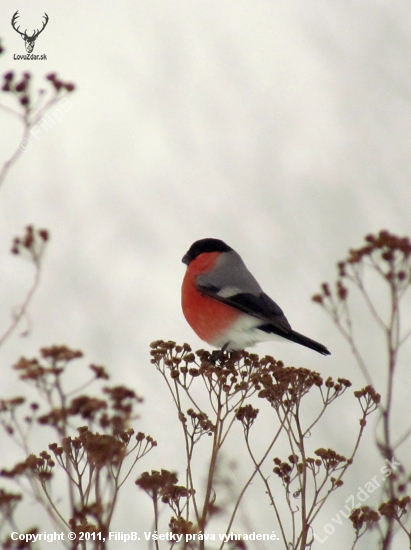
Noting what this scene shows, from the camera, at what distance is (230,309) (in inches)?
135

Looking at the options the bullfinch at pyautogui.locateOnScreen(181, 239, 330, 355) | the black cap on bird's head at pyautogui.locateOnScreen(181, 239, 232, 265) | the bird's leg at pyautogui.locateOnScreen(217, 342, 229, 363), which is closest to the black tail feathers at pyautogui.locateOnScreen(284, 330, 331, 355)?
the bullfinch at pyautogui.locateOnScreen(181, 239, 330, 355)

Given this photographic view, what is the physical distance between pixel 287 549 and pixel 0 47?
1.63 m

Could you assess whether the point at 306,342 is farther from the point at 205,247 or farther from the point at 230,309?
the point at 205,247

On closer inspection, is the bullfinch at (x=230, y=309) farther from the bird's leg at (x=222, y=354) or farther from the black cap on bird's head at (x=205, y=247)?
the black cap on bird's head at (x=205, y=247)

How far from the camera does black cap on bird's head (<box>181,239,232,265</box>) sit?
3926 mm

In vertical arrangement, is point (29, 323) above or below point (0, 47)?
below

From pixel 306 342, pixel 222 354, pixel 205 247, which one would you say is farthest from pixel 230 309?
pixel 205 247

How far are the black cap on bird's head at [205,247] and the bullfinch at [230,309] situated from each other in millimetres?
196

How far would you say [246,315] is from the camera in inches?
134

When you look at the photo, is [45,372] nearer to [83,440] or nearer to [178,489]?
[83,440]

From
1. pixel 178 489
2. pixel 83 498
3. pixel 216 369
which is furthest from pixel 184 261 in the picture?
pixel 83 498

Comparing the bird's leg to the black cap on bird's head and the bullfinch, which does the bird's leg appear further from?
the black cap on bird's head

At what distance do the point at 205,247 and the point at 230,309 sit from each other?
604mm

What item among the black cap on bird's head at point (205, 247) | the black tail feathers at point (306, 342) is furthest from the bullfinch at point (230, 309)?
the black cap on bird's head at point (205, 247)
